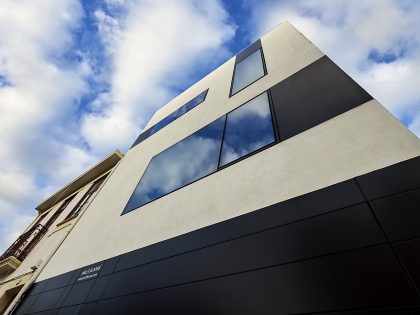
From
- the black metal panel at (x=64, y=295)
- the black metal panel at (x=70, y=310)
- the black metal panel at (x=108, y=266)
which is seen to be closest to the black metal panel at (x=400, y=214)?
the black metal panel at (x=108, y=266)

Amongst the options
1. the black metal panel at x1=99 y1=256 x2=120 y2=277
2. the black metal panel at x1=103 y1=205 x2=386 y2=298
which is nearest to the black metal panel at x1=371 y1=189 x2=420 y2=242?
the black metal panel at x1=103 y1=205 x2=386 y2=298

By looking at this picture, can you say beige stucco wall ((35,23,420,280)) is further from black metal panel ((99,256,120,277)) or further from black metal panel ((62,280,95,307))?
black metal panel ((62,280,95,307))

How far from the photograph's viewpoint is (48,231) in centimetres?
1351

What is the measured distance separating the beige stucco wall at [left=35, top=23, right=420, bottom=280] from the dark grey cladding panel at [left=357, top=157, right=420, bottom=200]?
0.12 m

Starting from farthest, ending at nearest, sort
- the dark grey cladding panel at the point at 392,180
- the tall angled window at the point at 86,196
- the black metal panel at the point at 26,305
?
1. the tall angled window at the point at 86,196
2. the black metal panel at the point at 26,305
3. the dark grey cladding panel at the point at 392,180

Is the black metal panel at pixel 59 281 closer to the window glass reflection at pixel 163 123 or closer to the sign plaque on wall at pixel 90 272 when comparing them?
the sign plaque on wall at pixel 90 272

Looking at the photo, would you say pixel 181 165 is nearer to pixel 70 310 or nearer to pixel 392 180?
pixel 70 310

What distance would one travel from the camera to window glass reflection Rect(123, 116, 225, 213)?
264 inches

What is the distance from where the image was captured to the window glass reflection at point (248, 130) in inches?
227

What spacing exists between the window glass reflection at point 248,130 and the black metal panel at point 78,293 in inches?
177

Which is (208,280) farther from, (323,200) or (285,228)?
(323,200)

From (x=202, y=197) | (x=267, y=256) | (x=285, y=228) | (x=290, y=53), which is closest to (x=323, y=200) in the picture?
(x=285, y=228)

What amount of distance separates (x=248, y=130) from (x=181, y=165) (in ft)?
7.88

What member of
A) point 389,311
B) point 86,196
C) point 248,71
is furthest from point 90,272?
point 86,196
